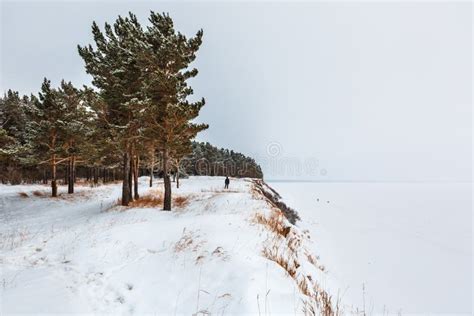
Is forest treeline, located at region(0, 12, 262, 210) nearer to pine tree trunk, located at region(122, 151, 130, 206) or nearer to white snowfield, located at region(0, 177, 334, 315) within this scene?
pine tree trunk, located at region(122, 151, 130, 206)

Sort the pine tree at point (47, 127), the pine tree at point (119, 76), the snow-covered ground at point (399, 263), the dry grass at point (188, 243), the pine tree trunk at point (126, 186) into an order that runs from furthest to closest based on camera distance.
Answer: the pine tree at point (47, 127)
the pine tree trunk at point (126, 186)
the pine tree at point (119, 76)
the snow-covered ground at point (399, 263)
the dry grass at point (188, 243)

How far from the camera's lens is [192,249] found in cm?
608

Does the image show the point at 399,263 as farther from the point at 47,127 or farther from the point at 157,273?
the point at 47,127

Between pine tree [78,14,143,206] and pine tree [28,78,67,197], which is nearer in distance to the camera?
pine tree [78,14,143,206]

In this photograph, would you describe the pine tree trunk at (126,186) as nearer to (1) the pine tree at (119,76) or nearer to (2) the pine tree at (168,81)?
(1) the pine tree at (119,76)

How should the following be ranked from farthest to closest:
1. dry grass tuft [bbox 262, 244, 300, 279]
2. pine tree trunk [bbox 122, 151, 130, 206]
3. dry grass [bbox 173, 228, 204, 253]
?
1. pine tree trunk [bbox 122, 151, 130, 206]
2. dry grass [bbox 173, 228, 204, 253]
3. dry grass tuft [bbox 262, 244, 300, 279]

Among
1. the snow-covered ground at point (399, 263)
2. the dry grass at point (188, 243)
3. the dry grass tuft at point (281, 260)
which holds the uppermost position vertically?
the dry grass at point (188, 243)

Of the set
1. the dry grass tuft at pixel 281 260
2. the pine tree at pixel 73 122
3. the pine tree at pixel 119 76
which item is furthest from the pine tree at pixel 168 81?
the pine tree at pixel 73 122

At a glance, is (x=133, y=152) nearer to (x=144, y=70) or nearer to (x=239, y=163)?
(x=144, y=70)

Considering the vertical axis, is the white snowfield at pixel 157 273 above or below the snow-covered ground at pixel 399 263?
above

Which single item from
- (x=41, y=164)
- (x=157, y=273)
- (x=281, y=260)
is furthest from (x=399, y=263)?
(x=41, y=164)

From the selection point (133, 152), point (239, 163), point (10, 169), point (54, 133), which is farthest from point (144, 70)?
point (239, 163)

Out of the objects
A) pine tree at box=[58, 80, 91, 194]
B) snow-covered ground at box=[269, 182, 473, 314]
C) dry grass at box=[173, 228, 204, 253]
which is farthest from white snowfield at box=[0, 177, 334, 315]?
pine tree at box=[58, 80, 91, 194]

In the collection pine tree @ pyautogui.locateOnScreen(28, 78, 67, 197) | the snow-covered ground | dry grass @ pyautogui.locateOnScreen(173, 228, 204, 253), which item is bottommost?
the snow-covered ground
